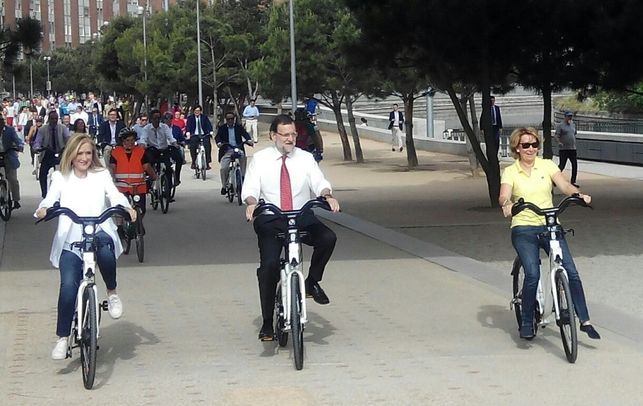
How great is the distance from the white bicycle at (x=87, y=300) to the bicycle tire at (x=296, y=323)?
119 centimetres

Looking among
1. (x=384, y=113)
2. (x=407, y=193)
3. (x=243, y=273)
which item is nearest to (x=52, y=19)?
(x=384, y=113)

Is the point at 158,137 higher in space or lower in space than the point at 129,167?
higher

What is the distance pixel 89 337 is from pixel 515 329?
338cm

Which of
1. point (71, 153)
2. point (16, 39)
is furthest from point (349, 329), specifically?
point (16, 39)

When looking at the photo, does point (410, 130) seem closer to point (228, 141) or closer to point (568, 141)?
point (568, 141)

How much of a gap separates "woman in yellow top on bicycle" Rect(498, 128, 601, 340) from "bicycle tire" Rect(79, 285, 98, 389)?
9.38ft

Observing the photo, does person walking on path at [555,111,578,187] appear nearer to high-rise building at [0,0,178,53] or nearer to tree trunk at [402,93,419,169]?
tree trunk at [402,93,419,169]

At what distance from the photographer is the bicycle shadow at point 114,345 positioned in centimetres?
797

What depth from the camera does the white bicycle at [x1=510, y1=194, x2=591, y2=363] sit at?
7.91 meters

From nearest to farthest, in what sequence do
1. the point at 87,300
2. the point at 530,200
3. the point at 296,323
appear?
1. the point at 87,300
2. the point at 296,323
3. the point at 530,200

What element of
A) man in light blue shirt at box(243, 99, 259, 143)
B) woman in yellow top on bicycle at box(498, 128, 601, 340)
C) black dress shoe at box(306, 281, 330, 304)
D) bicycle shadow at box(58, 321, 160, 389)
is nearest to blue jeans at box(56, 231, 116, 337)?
bicycle shadow at box(58, 321, 160, 389)

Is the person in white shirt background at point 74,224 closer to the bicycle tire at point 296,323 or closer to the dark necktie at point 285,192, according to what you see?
the dark necktie at point 285,192

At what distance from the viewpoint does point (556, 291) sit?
8055mm

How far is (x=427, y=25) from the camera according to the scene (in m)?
16.9
